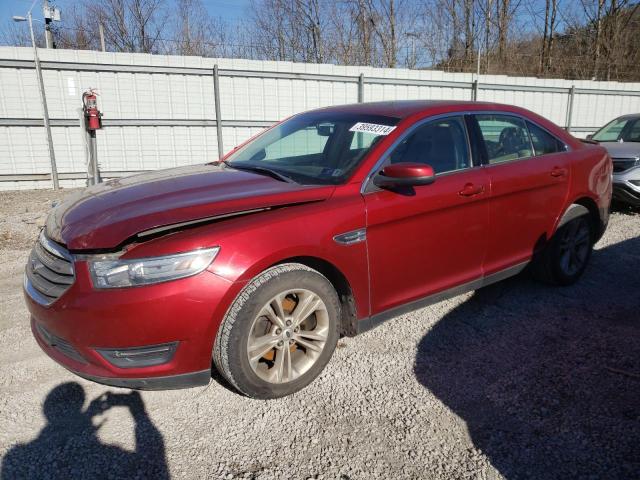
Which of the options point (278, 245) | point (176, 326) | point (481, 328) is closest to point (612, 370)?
point (481, 328)

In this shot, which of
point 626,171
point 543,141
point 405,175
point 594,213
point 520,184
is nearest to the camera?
point 405,175

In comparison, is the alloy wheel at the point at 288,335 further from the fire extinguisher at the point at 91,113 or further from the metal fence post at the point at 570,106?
the metal fence post at the point at 570,106

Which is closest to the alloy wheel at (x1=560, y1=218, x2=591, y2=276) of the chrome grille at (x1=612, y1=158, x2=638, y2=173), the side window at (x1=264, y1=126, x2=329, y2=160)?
Answer: the side window at (x1=264, y1=126, x2=329, y2=160)

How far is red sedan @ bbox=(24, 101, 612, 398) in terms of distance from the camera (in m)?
2.40

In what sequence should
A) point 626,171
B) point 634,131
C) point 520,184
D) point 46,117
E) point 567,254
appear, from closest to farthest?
1. point 520,184
2. point 567,254
3. point 626,171
4. point 634,131
5. point 46,117

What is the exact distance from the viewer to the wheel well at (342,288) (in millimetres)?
2832

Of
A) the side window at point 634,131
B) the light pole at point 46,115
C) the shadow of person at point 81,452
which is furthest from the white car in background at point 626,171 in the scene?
the light pole at point 46,115

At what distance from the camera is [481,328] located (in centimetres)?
367

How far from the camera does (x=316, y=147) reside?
3711 mm

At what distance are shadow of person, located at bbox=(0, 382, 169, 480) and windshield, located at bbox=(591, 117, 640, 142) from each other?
8.59m

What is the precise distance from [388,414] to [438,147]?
6.08 ft

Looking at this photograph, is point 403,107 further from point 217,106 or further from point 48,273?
point 217,106

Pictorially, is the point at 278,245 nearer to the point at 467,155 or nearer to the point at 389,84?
the point at 467,155

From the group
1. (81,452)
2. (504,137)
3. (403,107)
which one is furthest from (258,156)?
(81,452)
